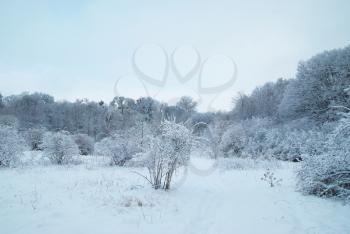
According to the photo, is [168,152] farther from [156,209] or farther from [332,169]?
[332,169]

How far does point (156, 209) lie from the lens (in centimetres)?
624

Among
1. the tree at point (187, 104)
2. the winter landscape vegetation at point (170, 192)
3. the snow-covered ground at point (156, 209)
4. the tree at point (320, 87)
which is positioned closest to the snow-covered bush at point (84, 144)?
the winter landscape vegetation at point (170, 192)

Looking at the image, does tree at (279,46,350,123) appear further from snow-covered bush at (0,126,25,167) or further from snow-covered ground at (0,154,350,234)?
snow-covered bush at (0,126,25,167)

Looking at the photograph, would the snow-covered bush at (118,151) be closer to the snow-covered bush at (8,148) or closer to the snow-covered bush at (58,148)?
the snow-covered bush at (58,148)

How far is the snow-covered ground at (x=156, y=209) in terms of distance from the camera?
193 inches

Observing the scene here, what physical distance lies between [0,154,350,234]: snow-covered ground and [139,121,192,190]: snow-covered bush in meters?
0.62

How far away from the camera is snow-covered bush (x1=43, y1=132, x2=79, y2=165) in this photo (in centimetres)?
1445

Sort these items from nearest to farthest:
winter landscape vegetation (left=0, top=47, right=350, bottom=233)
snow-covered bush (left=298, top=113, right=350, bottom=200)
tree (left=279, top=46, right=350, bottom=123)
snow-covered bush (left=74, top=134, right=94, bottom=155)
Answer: winter landscape vegetation (left=0, top=47, right=350, bottom=233)
snow-covered bush (left=298, top=113, right=350, bottom=200)
snow-covered bush (left=74, top=134, right=94, bottom=155)
tree (left=279, top=46, right=350, bottom=123)

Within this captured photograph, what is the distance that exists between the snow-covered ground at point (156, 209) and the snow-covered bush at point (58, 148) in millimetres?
5580

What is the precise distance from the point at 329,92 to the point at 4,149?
2429 cm

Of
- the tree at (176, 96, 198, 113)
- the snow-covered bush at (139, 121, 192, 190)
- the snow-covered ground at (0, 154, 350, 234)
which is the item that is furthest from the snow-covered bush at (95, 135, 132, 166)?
the tree at (176, 96, 198, 113)

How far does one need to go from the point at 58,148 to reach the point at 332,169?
13.0 metres

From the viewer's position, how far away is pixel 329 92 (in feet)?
75.9

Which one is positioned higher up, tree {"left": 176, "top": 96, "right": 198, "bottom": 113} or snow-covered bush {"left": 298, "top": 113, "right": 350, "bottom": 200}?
tree {"left": 176, "top": 96, "right": 198, "bottom": 113}
